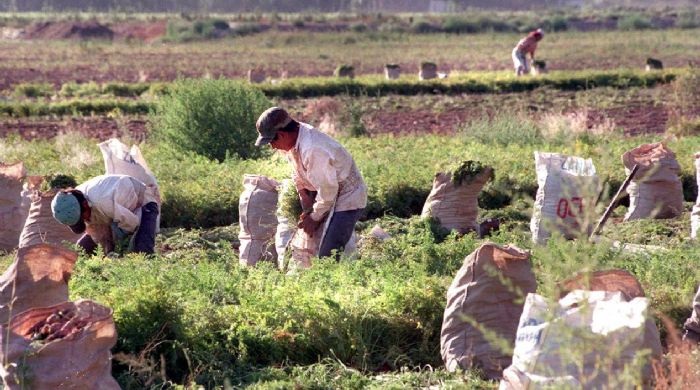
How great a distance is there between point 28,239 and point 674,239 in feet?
17.7

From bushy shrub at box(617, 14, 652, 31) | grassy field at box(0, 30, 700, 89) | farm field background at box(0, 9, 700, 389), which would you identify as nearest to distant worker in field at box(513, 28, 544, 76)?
farm field background at box(0, 9, 700, 389)

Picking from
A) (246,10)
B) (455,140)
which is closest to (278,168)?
(455,140)

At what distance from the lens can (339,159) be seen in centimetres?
770

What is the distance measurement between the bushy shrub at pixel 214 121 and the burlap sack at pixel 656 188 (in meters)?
5.17

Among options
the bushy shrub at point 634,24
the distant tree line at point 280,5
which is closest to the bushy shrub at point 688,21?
the bushy shrub at point 634,24

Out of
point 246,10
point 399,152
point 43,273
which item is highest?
point 43,273

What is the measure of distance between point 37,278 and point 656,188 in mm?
6377

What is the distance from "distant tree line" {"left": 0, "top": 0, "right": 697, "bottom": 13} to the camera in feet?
288

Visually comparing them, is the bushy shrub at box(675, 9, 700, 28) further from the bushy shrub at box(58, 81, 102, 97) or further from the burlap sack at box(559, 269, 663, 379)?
the burlap sack at box(559, 269, 663, 379)

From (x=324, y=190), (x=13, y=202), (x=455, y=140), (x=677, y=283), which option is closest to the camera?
(x=677, y=283)

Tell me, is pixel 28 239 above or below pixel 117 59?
above

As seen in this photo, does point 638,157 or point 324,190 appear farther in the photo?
point 638,157

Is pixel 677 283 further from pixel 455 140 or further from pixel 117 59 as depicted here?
pixel 117 59

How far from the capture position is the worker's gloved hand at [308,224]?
7.94 m
